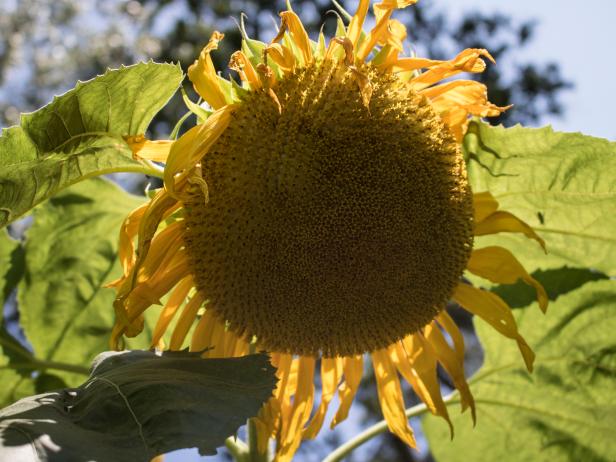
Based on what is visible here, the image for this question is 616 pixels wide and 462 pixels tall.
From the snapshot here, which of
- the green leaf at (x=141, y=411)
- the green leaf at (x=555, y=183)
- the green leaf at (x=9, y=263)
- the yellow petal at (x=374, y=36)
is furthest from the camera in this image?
the green leaf at (x=9, y=263)

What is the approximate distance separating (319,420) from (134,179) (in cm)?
684

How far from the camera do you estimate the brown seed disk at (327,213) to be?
1.42 metres

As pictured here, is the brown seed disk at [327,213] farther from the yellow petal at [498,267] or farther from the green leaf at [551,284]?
the green leaf at [551,284]

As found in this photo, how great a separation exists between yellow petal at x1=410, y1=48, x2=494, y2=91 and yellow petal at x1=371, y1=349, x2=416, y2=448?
1.84 ft

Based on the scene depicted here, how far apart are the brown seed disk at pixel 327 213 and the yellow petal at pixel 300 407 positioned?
27cm

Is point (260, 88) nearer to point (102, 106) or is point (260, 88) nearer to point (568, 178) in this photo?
point (102, 106)

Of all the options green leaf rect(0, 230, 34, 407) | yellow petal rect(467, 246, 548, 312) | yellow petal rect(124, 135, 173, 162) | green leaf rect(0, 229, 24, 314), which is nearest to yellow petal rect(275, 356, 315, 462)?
yellow petal rect(467, 246, 548, 312)

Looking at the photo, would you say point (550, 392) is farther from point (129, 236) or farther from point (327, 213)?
point (129, 236)

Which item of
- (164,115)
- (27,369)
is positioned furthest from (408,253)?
(164,115)

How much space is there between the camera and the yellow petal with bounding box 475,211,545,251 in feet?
5.58

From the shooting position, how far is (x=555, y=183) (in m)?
1.87

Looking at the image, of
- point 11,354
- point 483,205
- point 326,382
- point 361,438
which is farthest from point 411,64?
point 11,354

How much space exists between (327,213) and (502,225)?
1.47 feet

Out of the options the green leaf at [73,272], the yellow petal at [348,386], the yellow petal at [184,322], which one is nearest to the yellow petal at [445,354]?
the yellow petal at [348,386]
